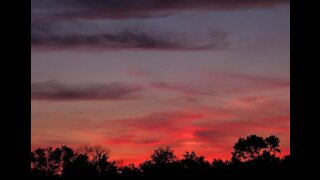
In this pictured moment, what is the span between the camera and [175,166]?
4625 cm

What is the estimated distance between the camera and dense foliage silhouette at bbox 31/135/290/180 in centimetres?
4012

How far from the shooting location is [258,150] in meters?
55.3

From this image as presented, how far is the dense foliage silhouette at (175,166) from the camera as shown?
132 feet
